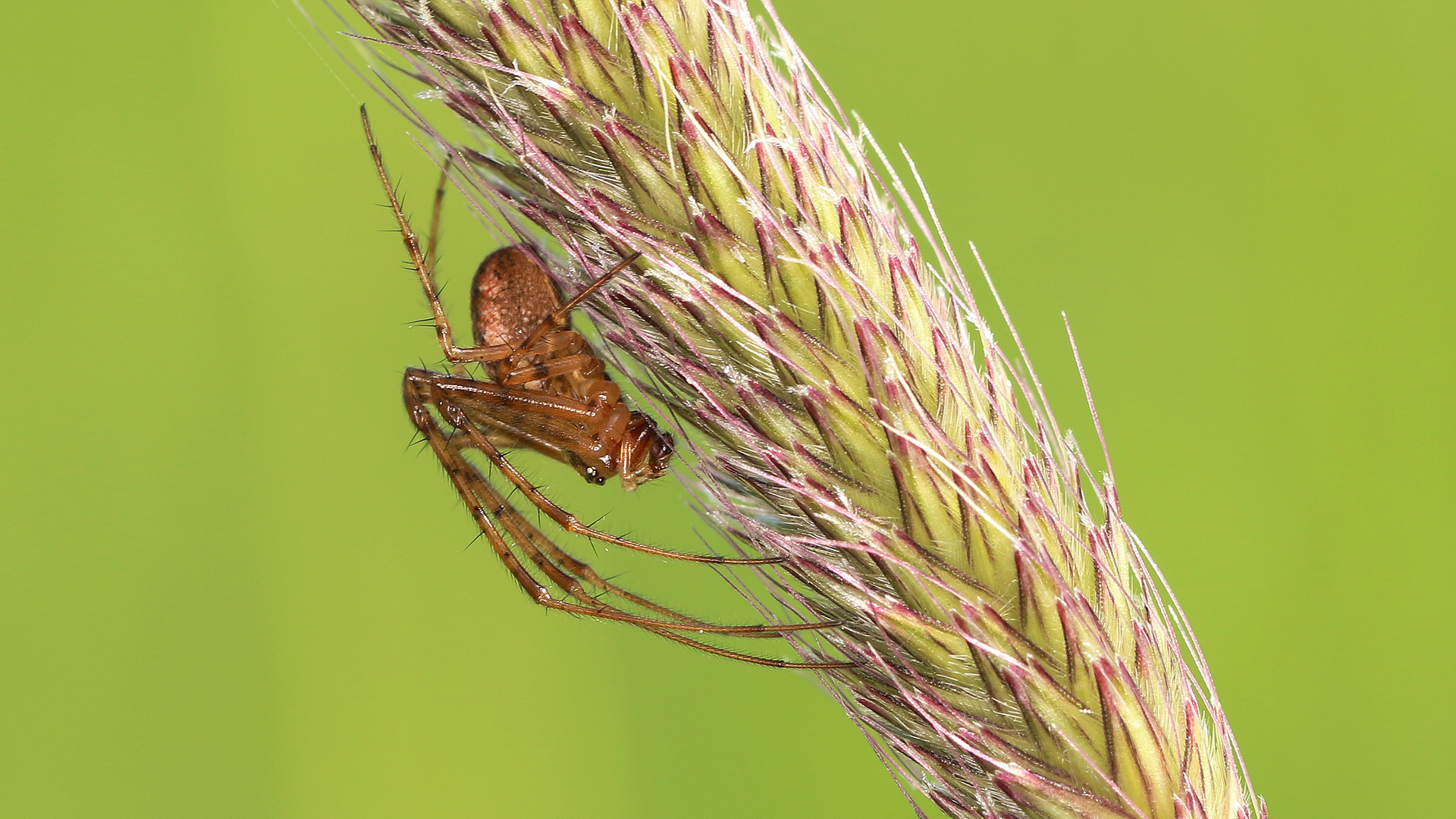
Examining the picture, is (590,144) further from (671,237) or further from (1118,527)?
(1118,527)

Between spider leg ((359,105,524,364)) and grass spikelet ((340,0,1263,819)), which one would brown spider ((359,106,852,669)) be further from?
grass spikelet ((340,0,1263,819))

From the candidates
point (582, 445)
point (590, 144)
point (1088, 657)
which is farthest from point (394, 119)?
point (1088, 657)

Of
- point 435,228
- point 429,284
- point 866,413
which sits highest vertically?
point 435,228

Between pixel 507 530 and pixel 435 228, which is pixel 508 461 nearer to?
pixel 507 530

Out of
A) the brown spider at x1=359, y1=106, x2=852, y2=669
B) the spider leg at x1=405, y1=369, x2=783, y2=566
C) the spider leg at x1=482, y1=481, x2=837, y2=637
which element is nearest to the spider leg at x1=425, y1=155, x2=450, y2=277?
the brown spider at x1=359, y1=106, x2=852, y2=669

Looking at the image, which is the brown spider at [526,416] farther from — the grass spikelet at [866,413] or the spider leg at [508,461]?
the grass spikelet at [866,413]

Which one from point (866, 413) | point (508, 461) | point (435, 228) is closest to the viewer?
point (866, 413)

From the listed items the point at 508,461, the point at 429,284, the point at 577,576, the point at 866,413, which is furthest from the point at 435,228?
the point at 866,413
